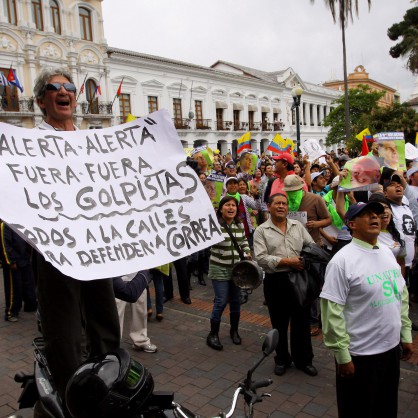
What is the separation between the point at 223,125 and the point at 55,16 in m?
18.8

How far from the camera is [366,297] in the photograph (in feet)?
8.37

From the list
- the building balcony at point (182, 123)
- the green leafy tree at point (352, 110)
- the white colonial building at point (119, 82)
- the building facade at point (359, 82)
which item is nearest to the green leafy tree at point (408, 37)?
the green leafy tree at point (352, 110)

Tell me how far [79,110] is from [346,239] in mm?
26319

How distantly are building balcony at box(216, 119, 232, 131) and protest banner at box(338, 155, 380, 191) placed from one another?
121 ft

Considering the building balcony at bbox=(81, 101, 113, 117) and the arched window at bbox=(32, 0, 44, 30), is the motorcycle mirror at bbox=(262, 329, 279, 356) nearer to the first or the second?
the building balcony at bbox=(81, 101, 113, 117)

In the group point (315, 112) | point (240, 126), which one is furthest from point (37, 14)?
point (315, 112)

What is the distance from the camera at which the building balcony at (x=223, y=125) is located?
4122cm

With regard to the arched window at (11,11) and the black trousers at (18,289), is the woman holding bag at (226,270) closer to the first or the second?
the black trousers at (18,289)

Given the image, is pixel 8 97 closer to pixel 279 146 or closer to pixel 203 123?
pixel 203 123

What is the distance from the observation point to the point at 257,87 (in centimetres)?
4544

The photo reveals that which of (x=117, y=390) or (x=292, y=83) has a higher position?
(x=292, y=83)

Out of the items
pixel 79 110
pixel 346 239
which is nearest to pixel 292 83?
pixel 79 110

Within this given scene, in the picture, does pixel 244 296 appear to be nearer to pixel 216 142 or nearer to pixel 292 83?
pixel 216 142

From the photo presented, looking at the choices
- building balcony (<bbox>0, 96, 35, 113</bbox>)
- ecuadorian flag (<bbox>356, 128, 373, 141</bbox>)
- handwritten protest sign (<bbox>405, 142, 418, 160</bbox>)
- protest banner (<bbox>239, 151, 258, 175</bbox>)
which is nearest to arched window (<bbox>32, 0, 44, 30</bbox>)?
building balcony (<bbox>0, 96, 35, 113</bbox>)
